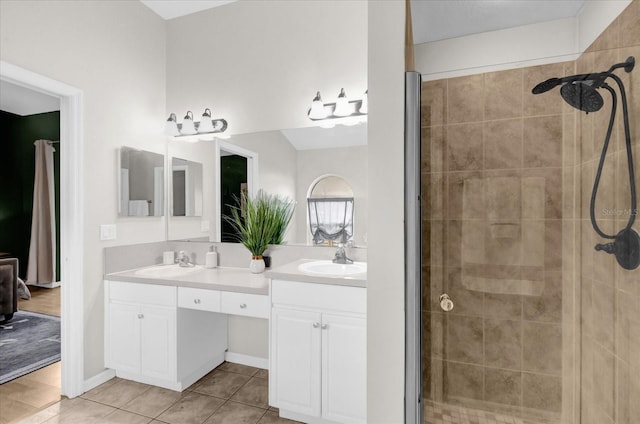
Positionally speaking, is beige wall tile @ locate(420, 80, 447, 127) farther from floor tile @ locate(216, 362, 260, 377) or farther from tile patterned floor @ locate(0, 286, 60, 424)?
tile patterned floor @ locate(0, 286, 60, 424)

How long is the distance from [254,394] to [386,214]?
5.55 feet

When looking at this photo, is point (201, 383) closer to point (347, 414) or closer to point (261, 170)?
point (347, 414)

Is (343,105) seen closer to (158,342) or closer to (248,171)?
(248,171)

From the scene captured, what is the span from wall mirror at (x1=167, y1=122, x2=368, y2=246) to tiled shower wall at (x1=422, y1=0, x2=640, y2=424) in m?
1.13

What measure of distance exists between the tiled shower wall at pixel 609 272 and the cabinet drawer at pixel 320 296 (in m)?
0.94

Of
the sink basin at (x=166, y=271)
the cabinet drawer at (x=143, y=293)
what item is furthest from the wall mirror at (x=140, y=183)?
the cabinet drawer at (x=143, y=293)

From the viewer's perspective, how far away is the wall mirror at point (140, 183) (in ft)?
8.03

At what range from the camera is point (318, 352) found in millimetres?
1794

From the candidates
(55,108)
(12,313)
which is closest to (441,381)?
(12,313)

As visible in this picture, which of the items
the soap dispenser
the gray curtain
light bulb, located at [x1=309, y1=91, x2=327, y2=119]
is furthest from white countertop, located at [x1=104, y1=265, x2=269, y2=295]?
the gray curtain

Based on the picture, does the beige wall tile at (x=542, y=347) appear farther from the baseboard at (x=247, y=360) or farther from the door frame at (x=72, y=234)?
the door frame at (x=72, y=234)

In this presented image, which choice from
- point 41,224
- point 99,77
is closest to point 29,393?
point 99,77

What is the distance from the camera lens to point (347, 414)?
1.74m

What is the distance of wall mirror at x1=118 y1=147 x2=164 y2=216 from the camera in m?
2.45
